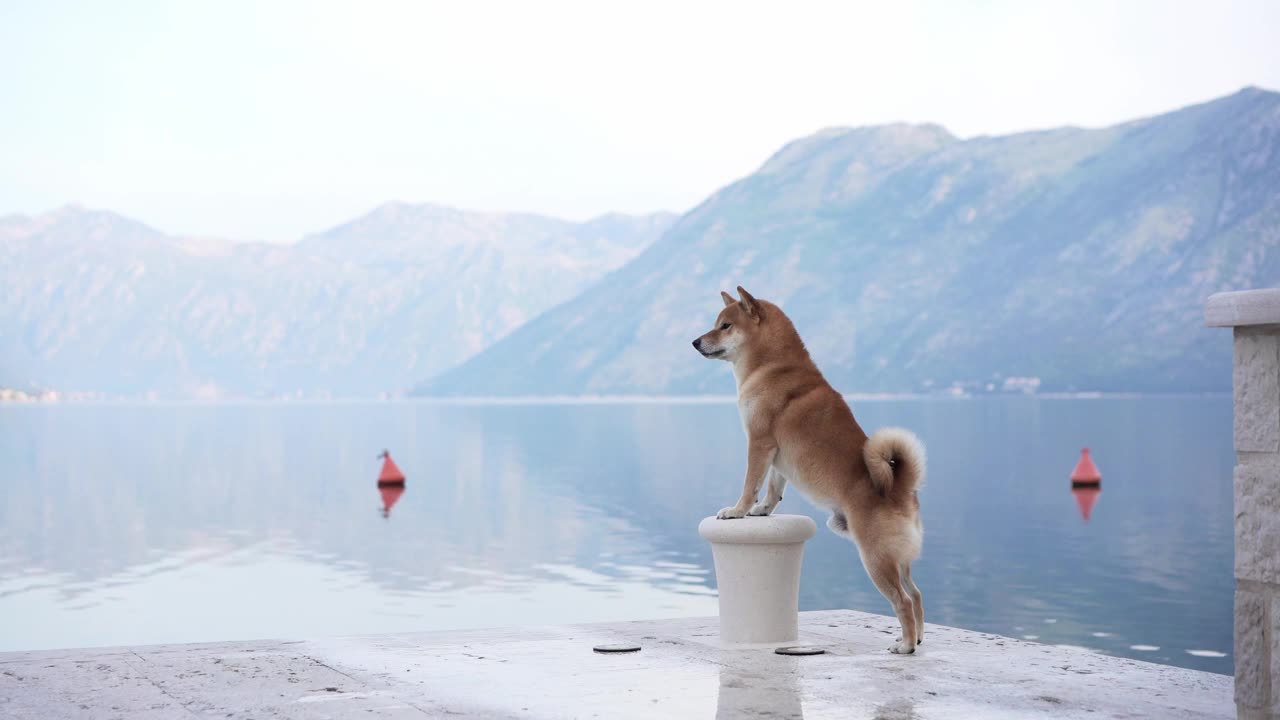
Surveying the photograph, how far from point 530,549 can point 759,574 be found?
29804mm

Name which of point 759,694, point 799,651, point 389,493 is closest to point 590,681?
point 759,694

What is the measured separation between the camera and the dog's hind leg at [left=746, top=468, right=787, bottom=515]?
35.6 feet

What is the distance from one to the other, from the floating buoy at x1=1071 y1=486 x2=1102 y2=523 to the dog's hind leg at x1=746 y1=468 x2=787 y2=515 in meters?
38.9

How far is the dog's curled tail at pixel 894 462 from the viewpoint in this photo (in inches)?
392

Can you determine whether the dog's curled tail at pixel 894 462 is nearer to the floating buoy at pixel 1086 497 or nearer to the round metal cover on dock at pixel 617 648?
the round metal cover on dock at pixel 617 648

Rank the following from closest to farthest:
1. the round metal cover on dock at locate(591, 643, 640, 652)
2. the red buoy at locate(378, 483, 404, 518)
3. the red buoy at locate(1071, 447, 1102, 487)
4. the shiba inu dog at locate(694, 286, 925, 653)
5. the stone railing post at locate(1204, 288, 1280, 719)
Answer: the stone railing post at locate(1204, 288, 1280, 719) → the shiba inu dog at locate(694, 286, 925, 653) → the round metal cover on dock at locate(591, 643, 640, 652) → the red buoy at locate(378, 483, 404, 518) → the red buoy at locate(1071, 447, 1102, 487)

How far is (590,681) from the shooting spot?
29.7ft

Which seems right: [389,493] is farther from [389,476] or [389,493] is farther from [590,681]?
[590,681]

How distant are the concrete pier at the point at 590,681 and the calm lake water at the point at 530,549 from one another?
14264 mm

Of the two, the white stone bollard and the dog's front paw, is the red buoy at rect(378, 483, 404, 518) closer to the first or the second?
the white stone bollard

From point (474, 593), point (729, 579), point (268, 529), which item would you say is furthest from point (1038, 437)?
point (729, 579)

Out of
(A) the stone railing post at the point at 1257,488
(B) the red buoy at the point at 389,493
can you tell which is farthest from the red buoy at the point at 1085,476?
(A) the stone railing post at the point at 1257,488

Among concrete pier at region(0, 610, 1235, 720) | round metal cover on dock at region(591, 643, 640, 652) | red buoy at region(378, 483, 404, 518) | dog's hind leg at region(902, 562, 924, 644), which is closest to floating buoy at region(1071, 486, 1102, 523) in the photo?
red buoy at region(378, 483, 404, 518)

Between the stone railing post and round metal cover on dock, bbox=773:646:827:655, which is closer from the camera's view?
the stone railing post
